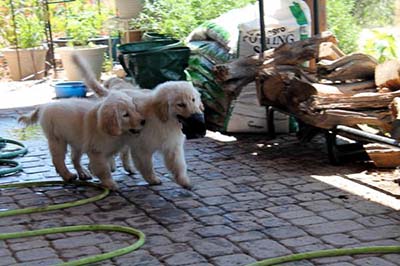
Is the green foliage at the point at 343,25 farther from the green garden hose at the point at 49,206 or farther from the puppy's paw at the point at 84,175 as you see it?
the green garden hose at the point at 49,206

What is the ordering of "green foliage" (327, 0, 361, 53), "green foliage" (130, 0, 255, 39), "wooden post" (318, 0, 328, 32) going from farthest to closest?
"green foliage" (130, 0, 255, 39) → "green foliage" (327, 0, 361, 53) → "wooden post" (318, 0, 328, 32)

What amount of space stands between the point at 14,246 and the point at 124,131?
3.81ft

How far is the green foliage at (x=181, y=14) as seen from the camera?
8570 mm

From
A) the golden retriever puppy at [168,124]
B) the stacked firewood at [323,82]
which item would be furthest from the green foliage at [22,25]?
the golden retriever puppy at [168,124]

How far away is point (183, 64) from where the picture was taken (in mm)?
7074

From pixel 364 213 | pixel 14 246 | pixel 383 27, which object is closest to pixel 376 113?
pixel 364 213

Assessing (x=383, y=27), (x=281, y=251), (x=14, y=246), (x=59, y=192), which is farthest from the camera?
(x=383, y=27)

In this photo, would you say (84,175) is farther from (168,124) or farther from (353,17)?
(353,17)

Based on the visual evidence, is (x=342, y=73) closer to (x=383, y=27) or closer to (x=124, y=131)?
(x=124, y=131)

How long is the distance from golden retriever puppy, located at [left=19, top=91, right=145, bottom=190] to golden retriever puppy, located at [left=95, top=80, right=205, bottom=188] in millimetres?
110

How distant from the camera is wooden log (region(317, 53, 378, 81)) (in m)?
5.64

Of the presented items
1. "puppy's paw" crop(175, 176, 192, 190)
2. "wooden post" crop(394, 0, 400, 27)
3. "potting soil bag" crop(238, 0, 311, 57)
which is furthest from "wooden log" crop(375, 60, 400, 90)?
"wooden post" crop(394, 0, 400, 27)

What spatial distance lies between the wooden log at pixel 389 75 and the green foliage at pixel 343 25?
2.54m

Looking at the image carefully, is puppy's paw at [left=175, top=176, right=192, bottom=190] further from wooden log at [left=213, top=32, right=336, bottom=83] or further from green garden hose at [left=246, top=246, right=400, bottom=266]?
green garden hose at [left=246, top=246, right=400, bottom=266]
